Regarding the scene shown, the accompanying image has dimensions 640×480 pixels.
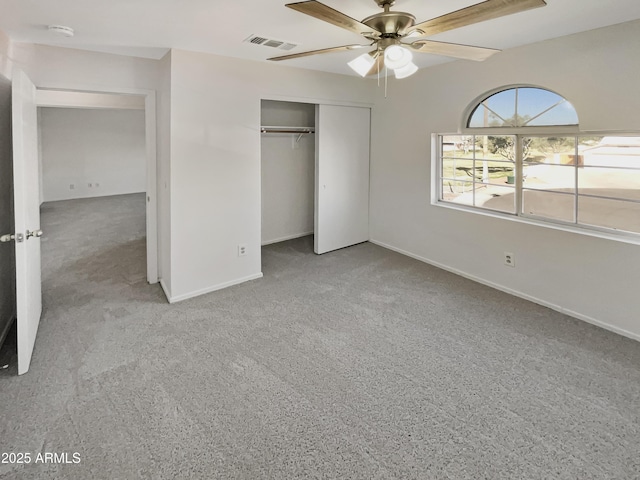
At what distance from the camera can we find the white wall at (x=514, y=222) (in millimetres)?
3012

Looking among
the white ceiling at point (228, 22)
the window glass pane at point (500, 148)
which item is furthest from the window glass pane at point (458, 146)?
the white ceiling at point (228, 22)

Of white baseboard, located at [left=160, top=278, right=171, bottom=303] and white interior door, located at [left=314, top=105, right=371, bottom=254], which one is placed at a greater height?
white interior door, located at [left=314, top=105, right=371, bottom=254]

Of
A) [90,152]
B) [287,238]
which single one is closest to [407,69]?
[287,238]

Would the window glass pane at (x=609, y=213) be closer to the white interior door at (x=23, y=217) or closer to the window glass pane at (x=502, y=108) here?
the window glass pane at (x=502, y=108)

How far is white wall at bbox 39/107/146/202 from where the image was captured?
9.23 metres

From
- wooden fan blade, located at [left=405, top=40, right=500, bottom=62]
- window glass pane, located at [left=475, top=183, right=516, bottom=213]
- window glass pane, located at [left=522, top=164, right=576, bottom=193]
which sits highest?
wooden fan blade, located at [left=405, top=40, right=500, bottom=62]

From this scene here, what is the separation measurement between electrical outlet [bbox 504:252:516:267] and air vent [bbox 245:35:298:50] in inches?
112

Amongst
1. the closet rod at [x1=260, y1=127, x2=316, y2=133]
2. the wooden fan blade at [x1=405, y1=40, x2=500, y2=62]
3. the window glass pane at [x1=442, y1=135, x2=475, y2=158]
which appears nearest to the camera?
the wooden fan blade at [x1=405, y1=40, x2=500, y2=62]

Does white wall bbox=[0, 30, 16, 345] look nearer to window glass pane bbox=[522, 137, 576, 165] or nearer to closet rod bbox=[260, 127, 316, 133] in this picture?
closet rod bbox=[260, 127, 316, 133]

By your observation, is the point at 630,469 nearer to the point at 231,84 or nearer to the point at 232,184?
the point at 232,184

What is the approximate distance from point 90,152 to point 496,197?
9.68m

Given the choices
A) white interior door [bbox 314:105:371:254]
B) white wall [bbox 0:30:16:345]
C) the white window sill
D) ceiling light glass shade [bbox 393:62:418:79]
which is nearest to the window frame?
the white window sill

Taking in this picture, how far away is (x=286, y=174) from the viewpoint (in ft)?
19.1

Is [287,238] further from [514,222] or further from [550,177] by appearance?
[550,177]
